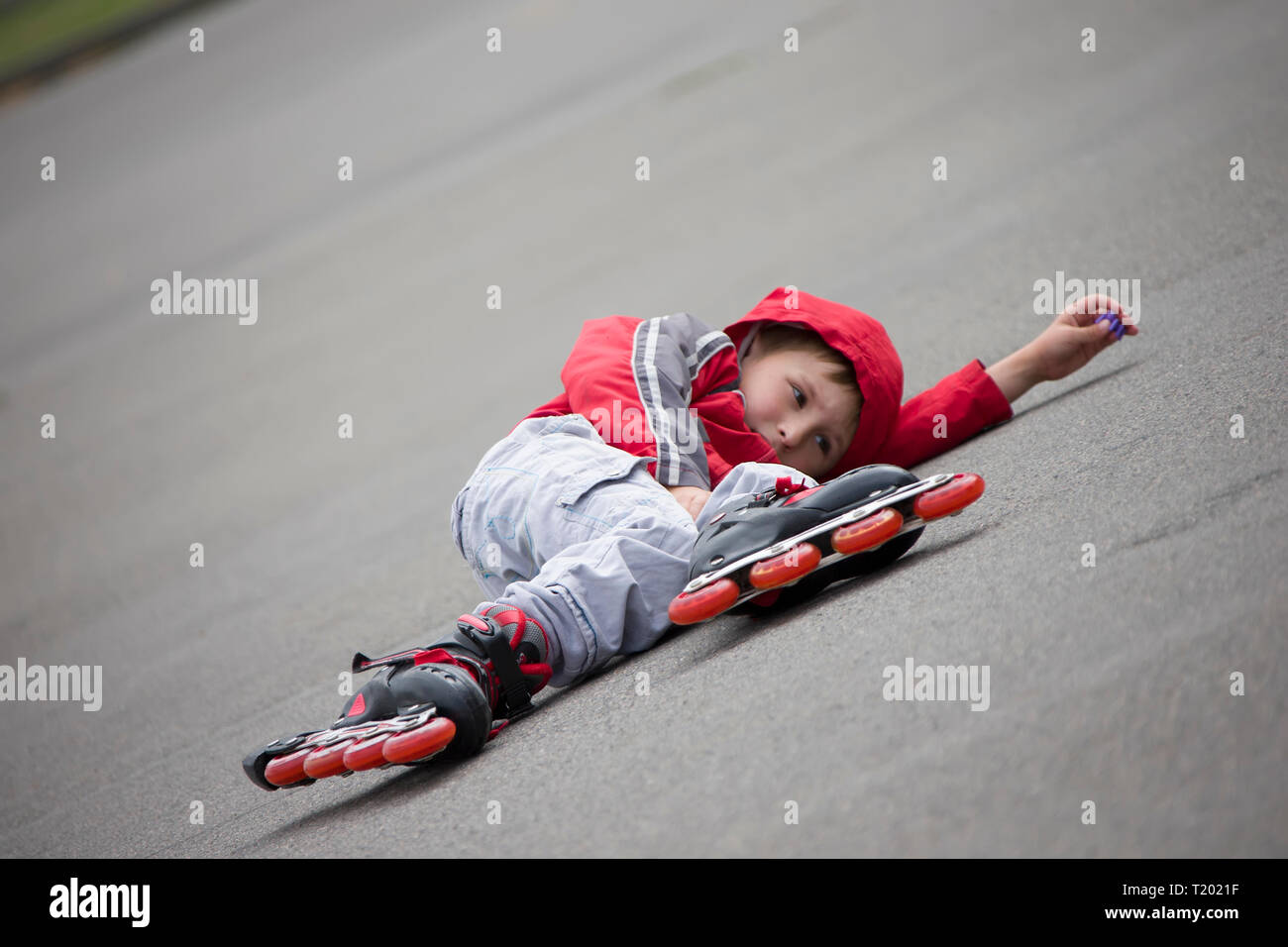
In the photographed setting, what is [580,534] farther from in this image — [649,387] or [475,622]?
[649,387]

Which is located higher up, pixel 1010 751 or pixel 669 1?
pixel 669 1

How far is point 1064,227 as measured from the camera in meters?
5.07

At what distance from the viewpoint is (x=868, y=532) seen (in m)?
2.43

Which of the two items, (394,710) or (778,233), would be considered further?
(778,233)

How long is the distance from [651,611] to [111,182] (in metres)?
10.7

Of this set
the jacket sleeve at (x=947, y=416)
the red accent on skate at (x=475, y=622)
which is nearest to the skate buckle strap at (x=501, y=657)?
the red accent on skate at (x=475, y=622)

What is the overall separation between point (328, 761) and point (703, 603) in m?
0.74

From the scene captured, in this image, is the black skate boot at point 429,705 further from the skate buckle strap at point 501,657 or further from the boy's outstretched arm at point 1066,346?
the boy's outstretched arm at point 1066,346

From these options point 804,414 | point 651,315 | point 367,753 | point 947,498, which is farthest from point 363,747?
point 651,315

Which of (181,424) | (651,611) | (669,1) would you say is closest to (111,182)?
(669,1)

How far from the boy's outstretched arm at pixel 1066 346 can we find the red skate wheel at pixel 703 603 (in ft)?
5.06
